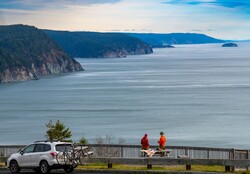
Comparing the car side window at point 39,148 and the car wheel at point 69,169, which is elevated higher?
the car side window at point 39,148

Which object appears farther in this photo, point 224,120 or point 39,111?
point 39,111

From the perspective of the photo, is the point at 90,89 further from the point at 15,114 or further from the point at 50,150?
the point at 50,150

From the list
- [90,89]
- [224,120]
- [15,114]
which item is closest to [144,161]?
[224,120]

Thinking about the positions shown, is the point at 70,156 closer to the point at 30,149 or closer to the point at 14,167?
the point at 30,149

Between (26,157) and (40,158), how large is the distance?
3.08ft

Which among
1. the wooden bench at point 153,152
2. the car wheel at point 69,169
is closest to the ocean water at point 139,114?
the wooden bench at point 153,152

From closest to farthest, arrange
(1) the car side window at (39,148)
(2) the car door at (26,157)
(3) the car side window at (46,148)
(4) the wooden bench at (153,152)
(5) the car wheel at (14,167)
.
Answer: (3) the car side window at (46,148) → (1) the car side window at (39,148) → (2) the car door at (26,157) → (5) the car wheel at (14,167) → (4) the wooden bench at (153,152)

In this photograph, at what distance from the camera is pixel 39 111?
143 m

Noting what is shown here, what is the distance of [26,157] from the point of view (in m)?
27.9

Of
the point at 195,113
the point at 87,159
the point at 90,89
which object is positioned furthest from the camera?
the point at 90,89

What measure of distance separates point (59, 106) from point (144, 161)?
12606 cm

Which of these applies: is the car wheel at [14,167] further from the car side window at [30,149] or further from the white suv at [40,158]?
the car side window at [30,149]

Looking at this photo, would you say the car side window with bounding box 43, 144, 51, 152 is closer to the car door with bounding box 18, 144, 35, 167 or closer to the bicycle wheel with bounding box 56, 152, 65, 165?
the bicycle wheel with bounding box 56, 152, 65, 165

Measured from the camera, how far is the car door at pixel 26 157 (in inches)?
1092
